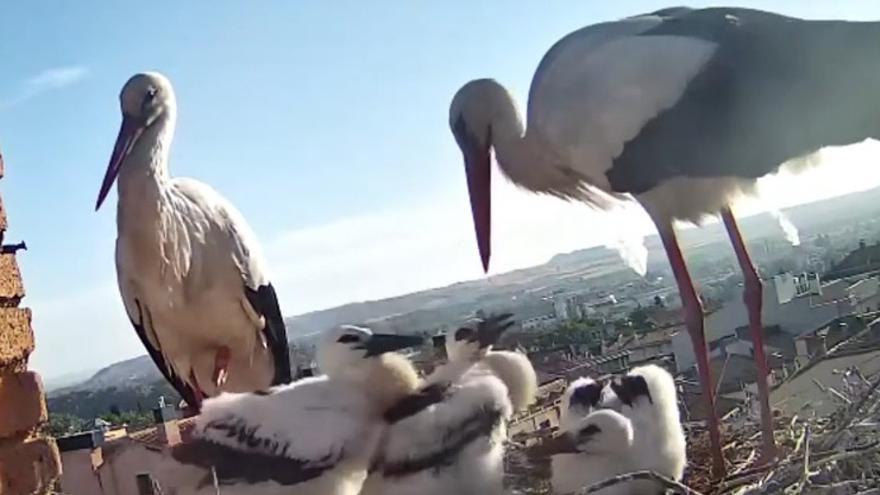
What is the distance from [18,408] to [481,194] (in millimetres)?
1438

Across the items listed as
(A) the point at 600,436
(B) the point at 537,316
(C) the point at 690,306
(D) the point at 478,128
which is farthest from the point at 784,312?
(A) the point at 600,436

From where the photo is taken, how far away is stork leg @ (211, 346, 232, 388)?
13.1ft

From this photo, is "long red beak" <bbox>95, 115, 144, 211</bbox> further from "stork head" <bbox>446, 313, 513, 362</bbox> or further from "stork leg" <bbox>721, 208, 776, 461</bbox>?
"stork leg" <bbox>721, 208, 776, 461</bbox>

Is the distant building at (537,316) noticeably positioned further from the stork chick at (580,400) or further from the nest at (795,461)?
the nest at (795,461)

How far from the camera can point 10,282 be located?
2232 millimetres

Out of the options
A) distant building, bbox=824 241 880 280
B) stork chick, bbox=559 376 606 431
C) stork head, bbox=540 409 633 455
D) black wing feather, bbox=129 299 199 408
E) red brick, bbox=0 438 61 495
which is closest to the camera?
red brick, bbox=0 438 61 495

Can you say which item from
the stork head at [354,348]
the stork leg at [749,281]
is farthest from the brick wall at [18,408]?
the stork leg at [749,281]

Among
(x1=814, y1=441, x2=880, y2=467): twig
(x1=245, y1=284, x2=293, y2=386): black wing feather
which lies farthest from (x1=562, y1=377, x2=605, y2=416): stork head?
(x1=245, y1=284, x2=293, y2=386): black wing feather

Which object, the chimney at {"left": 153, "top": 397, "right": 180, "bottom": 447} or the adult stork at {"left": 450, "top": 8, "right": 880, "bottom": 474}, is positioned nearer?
the adult stork at {"left": 450, "top": 8, "right": 880, "bottom": 474}

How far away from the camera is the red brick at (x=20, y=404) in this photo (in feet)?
7.11

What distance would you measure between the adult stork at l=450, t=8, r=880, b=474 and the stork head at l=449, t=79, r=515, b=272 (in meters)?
0.14

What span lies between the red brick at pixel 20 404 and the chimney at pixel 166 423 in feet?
3.11

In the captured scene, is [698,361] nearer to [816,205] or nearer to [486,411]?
[816,205]

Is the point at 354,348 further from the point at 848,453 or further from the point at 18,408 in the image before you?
the point at 848,453
